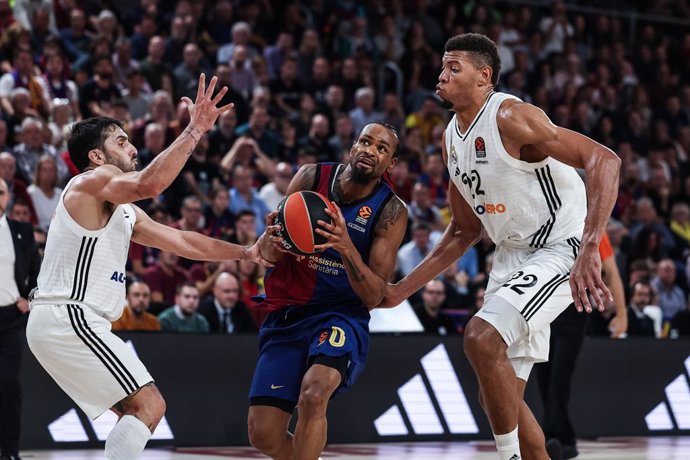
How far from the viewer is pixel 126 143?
641 cm

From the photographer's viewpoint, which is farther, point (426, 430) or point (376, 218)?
point (426, 430)

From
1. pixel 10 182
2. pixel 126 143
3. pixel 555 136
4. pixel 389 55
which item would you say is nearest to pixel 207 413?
pixel 10 182

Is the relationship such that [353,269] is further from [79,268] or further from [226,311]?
[226,311]

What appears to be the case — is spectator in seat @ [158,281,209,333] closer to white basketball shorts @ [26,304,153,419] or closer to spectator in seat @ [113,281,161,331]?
spectator in seat @ [113,281,161,331]

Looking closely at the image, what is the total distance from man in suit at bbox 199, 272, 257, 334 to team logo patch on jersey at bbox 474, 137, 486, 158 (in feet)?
17.0

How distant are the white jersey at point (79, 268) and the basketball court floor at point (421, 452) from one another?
3.41 m

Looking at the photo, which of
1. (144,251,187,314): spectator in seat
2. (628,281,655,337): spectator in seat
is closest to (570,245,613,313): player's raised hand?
(144,251,187,314): spectator in seat

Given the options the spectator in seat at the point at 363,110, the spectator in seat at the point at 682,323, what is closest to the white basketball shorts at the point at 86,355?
the spectator in seat at the point at 682,323

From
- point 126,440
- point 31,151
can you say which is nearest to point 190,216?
point 31,151

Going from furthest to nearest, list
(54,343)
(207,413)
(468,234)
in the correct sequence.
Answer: (207,413)
(468,234)
(54,343)

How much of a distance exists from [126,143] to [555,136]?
228 cm

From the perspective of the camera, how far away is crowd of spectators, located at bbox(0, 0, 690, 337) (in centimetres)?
1230

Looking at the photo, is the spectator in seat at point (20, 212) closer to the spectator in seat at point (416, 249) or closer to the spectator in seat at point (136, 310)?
the spectator in seat at point (136, 310)

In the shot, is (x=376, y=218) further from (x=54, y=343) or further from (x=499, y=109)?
(x=54, y=343)
